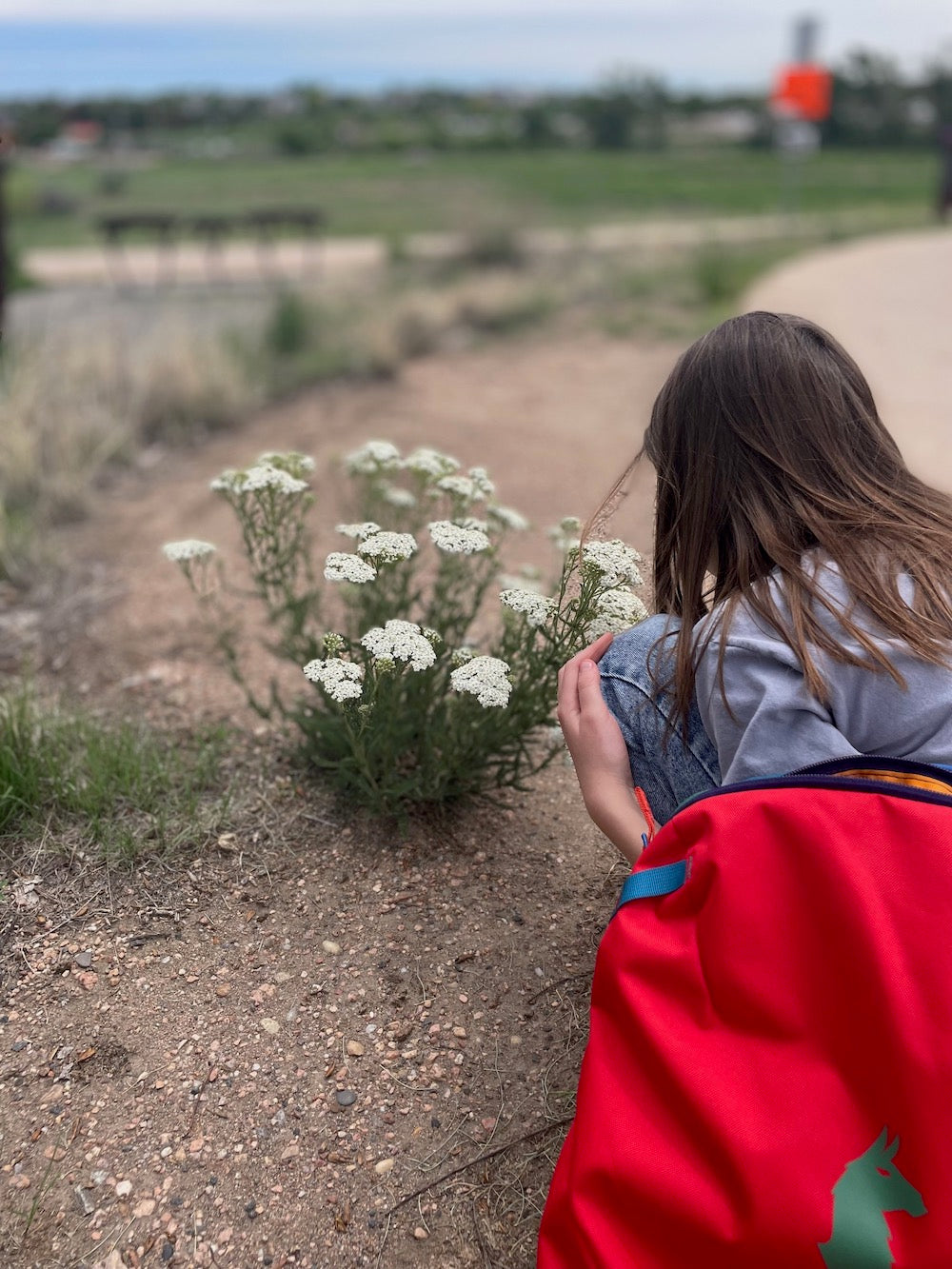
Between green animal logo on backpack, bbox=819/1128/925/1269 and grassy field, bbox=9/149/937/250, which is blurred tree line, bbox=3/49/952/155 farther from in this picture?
green animal logo on backpack, bbox=819/1128/925/1269

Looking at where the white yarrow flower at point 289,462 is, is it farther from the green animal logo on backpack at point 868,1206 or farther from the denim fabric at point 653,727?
the green animal logo on backpack at point 868,1206

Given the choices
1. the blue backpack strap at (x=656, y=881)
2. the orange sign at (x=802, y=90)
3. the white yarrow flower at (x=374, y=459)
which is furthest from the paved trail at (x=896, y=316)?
the orange sign at (x=802, y=90)

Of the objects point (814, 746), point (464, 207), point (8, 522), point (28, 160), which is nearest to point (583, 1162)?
point (814, 746)

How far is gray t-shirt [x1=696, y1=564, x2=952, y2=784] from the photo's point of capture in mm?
1688

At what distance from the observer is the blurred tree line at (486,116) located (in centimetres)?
4338

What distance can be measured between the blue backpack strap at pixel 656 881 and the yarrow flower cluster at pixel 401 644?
24.5 inches

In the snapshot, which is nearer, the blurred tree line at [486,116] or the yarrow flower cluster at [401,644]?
the yarrow flower cluster at [401,644]

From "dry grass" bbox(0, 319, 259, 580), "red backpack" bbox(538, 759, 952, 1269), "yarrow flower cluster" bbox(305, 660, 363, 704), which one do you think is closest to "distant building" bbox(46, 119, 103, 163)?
"dry grass" bbox(0, 319, 259, 580)

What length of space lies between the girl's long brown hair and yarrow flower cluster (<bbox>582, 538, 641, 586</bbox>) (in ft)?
0.65

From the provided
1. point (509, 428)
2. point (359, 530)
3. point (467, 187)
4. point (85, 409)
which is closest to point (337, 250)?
point (467, 187)

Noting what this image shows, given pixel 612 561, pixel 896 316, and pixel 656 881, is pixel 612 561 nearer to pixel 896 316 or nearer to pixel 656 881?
pixel 656 881

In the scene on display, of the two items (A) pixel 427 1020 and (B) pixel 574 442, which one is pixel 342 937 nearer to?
(A) pixel 427 1020

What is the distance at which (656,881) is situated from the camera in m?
1.67

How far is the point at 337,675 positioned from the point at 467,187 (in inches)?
1041
